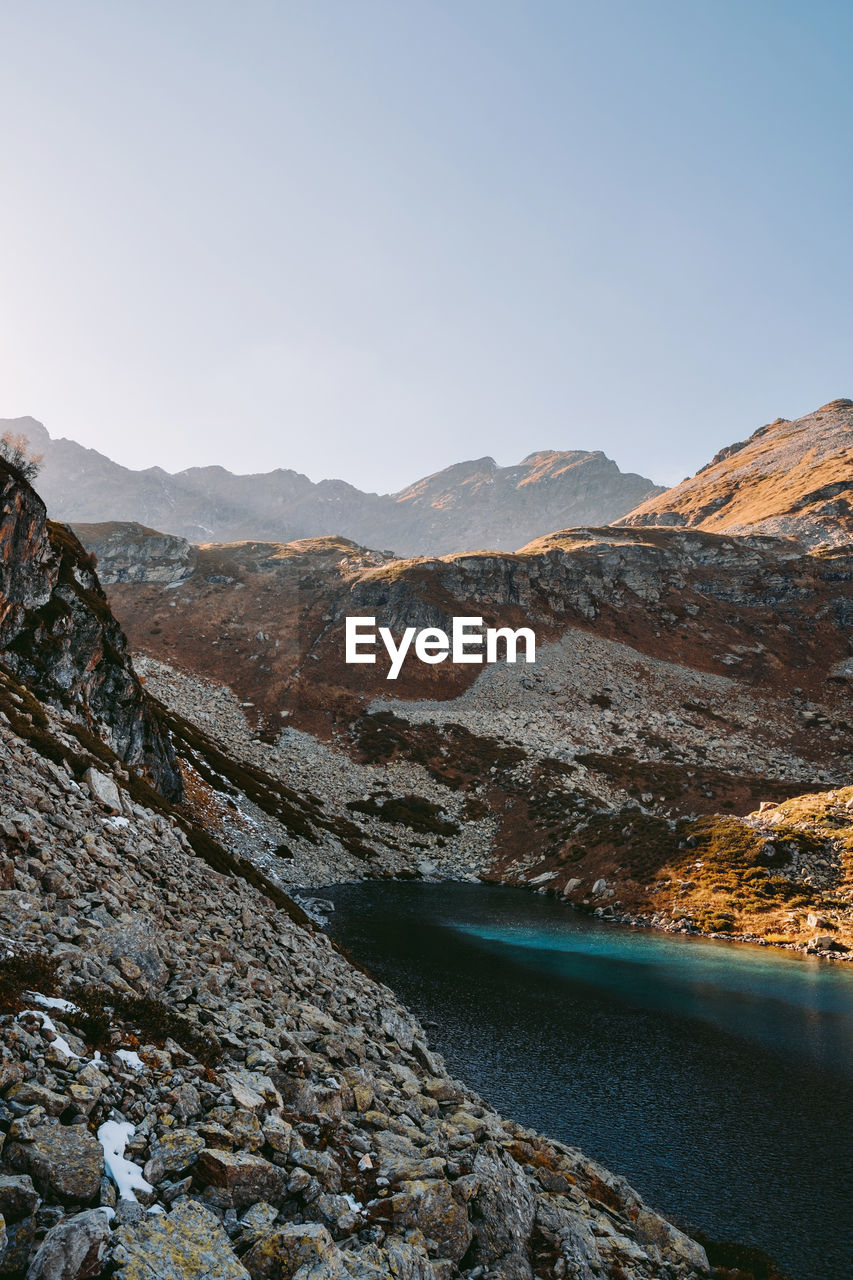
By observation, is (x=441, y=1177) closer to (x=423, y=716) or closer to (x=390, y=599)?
(x=423, y=716)

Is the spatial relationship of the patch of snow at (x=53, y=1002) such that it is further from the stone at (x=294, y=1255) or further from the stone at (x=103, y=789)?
the stone at (x=103, y=789)

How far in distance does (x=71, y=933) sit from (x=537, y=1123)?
22257 millimetres

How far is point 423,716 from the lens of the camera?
125 metres

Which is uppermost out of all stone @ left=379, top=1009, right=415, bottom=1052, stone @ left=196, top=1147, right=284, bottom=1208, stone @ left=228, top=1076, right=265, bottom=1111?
stone @ left=196, top=1147, right=284, bottom=1208

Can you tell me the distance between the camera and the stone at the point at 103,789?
24.7 metres

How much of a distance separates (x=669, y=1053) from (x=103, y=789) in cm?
3270

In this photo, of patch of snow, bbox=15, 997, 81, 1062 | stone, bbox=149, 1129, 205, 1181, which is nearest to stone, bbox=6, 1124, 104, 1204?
stone, bbox=149, 1129, 205, 1181

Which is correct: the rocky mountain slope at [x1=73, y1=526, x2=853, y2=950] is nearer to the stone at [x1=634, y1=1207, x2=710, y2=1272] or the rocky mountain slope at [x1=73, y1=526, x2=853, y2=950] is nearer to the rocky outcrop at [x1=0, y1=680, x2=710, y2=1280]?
the stone at [x1=634, y1=1207, x2=710, y2=1272]

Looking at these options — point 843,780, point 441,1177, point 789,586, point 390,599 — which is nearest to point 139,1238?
point 441,1177

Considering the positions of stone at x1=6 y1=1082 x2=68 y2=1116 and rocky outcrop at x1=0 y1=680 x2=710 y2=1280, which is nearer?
rocky outcrop at x1=0 y1=680 x2=710 y2=1280

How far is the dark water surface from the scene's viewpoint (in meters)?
22.2

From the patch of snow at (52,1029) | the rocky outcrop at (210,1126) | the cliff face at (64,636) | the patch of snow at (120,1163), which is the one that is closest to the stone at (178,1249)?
the rocky outcrop at (210,1126)

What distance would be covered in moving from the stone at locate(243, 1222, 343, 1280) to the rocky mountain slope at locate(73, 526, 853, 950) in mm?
60126

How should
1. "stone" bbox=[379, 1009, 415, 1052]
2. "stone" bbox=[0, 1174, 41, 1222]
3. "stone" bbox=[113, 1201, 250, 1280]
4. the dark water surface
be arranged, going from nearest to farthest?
"stone" bbox=[0, 1174, 41, 1222], "stone" bbox=[113, 1201, 250, 1280], the dark water surface, "stone" bbox=[379, 1009, 415, 1052]
